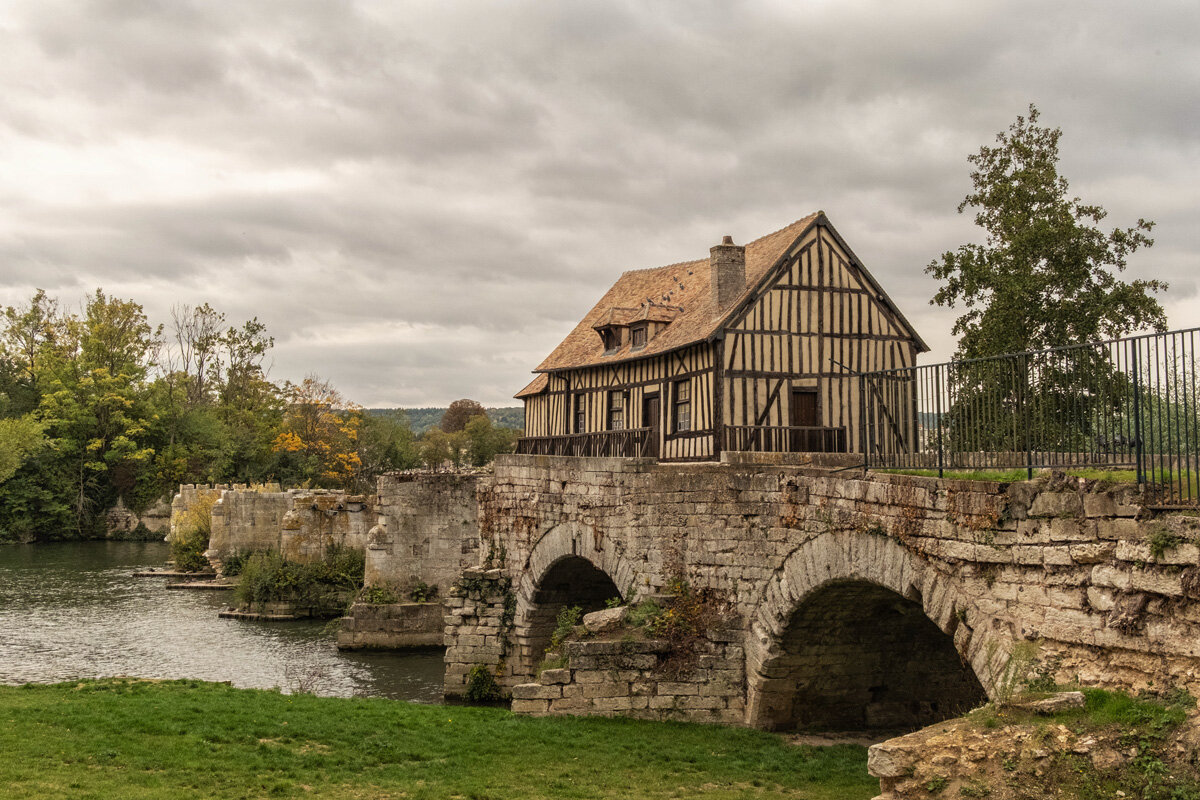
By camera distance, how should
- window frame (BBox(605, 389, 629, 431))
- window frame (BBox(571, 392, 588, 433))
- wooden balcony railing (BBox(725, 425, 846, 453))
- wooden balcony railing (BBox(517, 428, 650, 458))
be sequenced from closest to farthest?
wooden balcony railing (BBox(517, 428, 650, 458)) → wooden balcony railing (BBox(725, 425, 846, 453)) → window frame (BBox(605, 389, 629, 431)) → window frame (BBox(571, 392, 588, 433))

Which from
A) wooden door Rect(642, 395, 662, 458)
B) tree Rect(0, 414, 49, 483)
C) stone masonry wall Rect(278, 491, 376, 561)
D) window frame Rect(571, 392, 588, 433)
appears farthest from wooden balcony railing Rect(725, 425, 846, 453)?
tree Rect(0, 414, 49, 483)

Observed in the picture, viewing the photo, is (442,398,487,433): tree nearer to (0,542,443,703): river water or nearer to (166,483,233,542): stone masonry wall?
(166,483,233,542): stone masonry wall

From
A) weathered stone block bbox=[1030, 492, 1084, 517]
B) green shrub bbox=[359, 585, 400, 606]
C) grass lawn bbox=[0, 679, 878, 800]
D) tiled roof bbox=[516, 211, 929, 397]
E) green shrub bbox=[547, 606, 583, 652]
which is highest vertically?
tiled roof bbox=[516, 211, 929, 397]

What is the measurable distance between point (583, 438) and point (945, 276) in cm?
880

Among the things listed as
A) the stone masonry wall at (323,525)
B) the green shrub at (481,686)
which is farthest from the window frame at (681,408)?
the stone masonry wall at (323,525)

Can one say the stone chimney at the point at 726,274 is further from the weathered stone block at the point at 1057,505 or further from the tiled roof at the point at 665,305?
the weathered stone block at the point at 1057,505

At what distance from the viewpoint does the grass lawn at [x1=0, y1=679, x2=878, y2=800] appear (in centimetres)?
848

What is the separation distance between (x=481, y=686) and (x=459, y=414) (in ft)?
191

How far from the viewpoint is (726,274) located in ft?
59.0

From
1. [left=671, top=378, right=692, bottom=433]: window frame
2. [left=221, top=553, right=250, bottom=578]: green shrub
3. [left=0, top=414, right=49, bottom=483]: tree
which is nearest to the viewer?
[left=671, top=378, right=692, bottom=433]: window frame

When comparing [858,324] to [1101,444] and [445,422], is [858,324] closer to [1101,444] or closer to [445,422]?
[1101,444]

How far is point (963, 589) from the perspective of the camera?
25.0 ft

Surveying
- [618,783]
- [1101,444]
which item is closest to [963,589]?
[1101,444]

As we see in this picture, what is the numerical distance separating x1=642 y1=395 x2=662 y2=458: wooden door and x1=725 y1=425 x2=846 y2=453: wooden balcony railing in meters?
1.92
